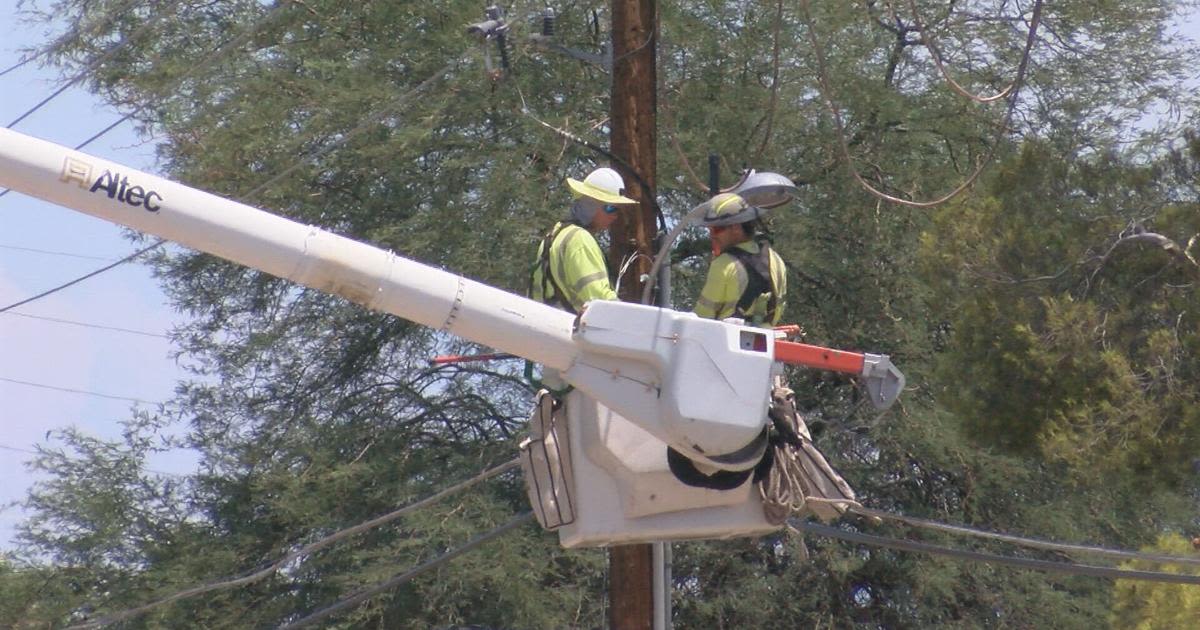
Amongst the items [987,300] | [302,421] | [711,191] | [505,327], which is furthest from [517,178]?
[505,327]

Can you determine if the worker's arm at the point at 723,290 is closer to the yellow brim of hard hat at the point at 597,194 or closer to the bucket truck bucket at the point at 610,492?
the yellow brim of hard hat at the point at 597,194

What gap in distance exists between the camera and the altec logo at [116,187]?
7648mm

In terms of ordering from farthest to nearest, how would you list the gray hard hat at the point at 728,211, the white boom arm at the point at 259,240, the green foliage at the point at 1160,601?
the green foliage at the point at 1160,601
the gray hard hat at the point at 728,211
the white boom arm at the point at 259,240

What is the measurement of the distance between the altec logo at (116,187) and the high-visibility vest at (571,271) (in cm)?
205

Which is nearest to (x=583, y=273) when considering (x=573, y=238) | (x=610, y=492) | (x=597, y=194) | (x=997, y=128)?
(x=573, y=238)

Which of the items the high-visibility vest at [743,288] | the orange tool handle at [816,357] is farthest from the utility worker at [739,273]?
the orange tool handle at [816,357]

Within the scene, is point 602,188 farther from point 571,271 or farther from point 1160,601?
point 1160,601

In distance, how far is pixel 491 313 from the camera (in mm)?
8023

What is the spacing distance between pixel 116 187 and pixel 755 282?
10.3 feet

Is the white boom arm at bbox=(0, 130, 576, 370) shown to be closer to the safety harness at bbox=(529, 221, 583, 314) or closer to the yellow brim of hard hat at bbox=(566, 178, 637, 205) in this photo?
the safety harness at bbox=(529, 221, 583, 314)

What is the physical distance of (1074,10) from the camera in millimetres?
18047

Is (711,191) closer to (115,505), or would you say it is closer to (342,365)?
(342,365)

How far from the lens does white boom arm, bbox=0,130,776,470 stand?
7.67 meters

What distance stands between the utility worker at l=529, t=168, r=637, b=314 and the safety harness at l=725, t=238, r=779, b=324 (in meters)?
0.64
